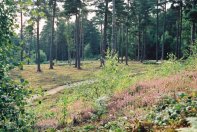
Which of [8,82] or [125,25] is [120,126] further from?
[125,25]

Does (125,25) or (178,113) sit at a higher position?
(125,25)

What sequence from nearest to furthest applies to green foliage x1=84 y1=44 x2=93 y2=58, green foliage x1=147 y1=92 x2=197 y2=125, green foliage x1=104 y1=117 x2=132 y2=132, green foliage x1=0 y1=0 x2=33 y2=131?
1. green foliage x1=0 y1=0 x2=33 y2=131
2. green foliage x1=147 y1=92 x2=197 y2=125
3. green foliage x1=104 y1=117 x2=132 y2=132
4. green foliage x1=84 y1=44 x2=93 y2=58

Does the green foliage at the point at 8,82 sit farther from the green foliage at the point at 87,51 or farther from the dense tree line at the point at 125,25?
the green foliage at the point at 87,51

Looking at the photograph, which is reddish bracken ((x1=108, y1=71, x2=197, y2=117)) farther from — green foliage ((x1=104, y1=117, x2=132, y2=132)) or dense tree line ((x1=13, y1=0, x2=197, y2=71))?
dense tree line ((x1=13, y1=0, x2=197, y2=71))

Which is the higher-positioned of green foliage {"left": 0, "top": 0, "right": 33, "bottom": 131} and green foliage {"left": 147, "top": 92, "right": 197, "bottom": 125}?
green foliage {"left": 0, "top": 0, "right": 33, "bottom": 131}

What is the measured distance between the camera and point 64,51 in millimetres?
113938

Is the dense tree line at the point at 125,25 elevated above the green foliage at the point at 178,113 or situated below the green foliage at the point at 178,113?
above

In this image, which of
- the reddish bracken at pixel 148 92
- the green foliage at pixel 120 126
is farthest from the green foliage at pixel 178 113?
the reddish bracken at pixel 148 92

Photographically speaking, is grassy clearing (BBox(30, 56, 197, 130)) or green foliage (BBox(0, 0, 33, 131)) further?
grassy clearing (BBox(30, 56, 197, 130))

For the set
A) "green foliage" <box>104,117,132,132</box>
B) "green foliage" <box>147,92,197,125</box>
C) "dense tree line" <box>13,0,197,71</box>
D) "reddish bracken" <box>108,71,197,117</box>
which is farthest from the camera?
"dense tree line" <box>13,0,197,71</box>

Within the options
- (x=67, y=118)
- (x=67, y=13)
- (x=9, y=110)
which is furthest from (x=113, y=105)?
(x=67, y=13)

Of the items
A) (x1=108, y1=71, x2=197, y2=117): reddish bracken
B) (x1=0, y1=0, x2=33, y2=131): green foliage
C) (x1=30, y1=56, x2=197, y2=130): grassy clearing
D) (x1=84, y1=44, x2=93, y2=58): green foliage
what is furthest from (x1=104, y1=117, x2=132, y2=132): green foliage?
(x1=84, y1=44, x2=93, y2=58): green foliage

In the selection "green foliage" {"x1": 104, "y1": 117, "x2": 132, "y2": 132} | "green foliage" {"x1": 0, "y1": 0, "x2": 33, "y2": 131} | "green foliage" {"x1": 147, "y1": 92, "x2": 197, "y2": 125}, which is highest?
"green foliage" {"x1": 0, "y1": 0, "x2": 33, "y2": 131}

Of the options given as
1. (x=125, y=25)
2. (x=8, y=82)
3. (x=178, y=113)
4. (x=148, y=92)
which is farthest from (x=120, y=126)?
(x=125, y=25)
